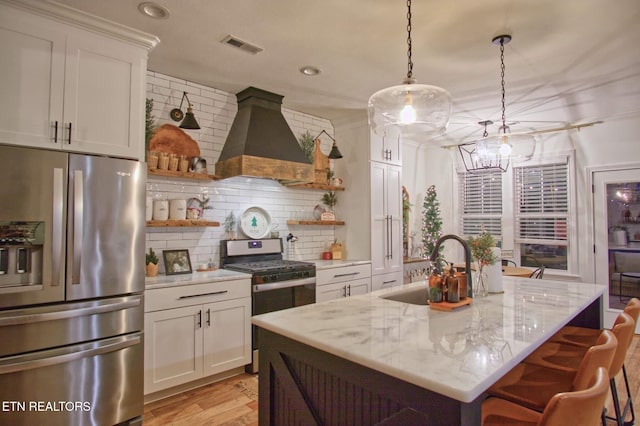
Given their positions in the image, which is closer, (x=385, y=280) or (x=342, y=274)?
(x=342, y=274)

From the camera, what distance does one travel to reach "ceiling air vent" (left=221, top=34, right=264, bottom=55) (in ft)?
9.01

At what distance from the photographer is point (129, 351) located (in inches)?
99.1

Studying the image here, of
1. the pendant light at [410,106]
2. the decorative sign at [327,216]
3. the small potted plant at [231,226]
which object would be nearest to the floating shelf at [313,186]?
the decorative sign at [327,216]

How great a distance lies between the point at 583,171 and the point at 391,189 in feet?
8.78

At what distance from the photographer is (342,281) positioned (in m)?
4.15

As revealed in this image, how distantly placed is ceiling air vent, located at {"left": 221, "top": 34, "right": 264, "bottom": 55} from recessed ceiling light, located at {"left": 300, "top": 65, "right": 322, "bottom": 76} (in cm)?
47

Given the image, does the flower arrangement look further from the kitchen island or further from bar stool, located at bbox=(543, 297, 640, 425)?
bar stool, located at bbox=(543, 297, 640, 425)

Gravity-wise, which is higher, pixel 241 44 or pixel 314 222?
pixel 241 44

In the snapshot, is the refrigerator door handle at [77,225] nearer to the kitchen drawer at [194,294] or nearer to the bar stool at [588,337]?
the kitchen drawer at [194,294]

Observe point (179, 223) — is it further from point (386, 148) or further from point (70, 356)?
point (386, 148)

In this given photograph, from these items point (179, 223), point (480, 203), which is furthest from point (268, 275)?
point (480, 203)

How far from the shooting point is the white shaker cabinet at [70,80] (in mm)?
2143

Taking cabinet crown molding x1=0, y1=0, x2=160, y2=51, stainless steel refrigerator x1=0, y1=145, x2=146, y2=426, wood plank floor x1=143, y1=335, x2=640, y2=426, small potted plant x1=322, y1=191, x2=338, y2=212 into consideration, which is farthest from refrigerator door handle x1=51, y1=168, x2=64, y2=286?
small potted plant x1=322, y1=191, x2=338, y2=212

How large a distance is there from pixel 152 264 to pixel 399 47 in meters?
2.66
